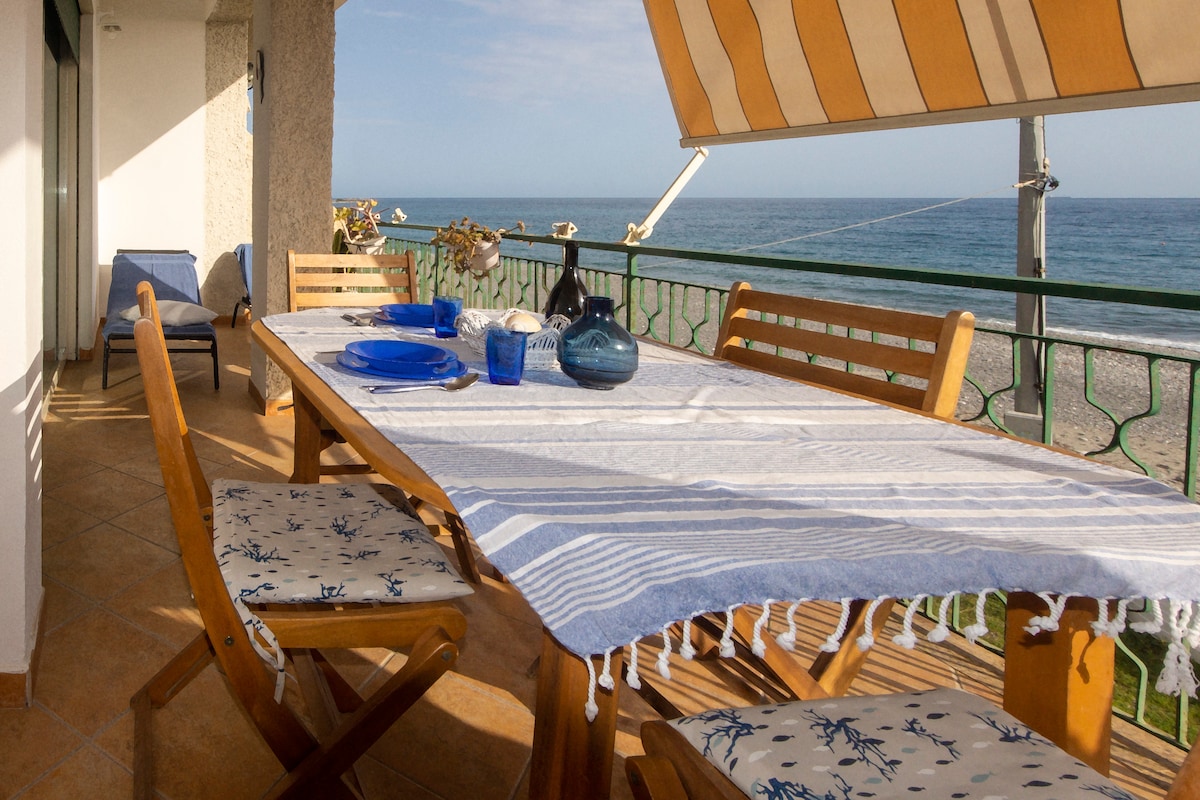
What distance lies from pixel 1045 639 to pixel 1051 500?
Result: 0.20 m

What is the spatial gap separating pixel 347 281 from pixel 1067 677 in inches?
99.0

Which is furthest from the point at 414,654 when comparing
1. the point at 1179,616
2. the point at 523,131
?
the point at 523,131

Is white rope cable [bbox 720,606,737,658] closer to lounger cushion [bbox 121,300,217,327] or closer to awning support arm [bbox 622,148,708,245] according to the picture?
awning support arm [bbox 622,148,708,245]

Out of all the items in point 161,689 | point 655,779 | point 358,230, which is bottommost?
point 161,689

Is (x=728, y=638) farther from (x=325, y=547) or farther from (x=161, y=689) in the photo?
(x=161, y=689)

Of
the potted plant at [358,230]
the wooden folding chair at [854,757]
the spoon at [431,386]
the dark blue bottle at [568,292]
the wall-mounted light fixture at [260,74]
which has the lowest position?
the wooden folding chair at [854,757]

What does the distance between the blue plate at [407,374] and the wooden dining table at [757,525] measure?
0.44 ft

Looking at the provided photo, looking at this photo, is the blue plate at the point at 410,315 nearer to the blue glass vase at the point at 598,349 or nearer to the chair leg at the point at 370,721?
the blue glass vase at the point at 598,349

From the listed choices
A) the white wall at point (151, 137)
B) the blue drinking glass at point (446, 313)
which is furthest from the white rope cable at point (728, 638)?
the white wall at point (151, 137)

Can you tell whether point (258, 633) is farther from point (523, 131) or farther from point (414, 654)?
point (523, 131)

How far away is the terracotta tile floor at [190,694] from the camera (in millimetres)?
1621

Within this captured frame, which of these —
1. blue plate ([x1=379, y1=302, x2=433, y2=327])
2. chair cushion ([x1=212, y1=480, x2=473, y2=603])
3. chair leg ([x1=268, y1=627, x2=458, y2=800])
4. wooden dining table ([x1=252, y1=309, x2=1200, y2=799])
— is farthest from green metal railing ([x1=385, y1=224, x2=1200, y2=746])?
chair leg ([x1=268, y1=627, x2=458, y2=800])

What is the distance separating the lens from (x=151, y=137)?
686 cm

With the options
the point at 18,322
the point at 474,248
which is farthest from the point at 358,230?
the point at 18,322
